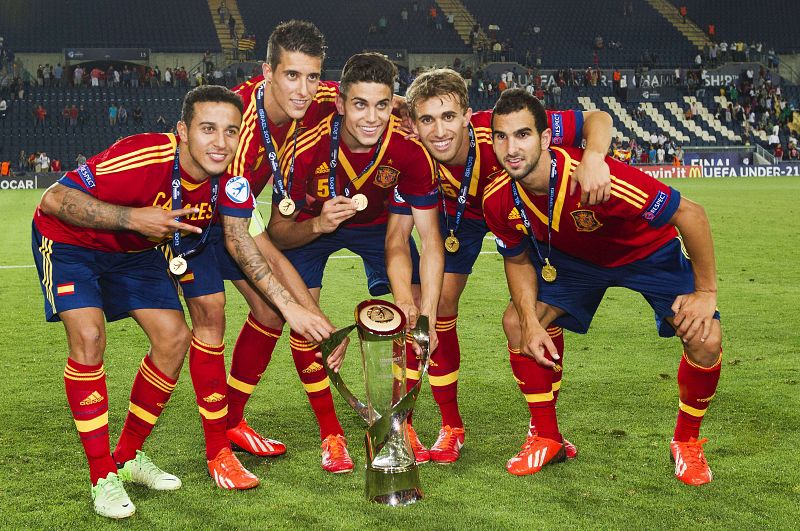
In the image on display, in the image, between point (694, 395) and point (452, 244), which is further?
point (452, 244)

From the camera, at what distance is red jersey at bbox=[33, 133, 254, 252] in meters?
4.03

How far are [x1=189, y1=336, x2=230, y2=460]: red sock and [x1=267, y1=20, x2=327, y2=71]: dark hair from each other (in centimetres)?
145

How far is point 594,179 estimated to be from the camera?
402 centimetres

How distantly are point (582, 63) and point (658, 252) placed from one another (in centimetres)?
4214

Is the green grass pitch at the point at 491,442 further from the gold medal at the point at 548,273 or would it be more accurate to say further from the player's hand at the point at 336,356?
the gold medal at the point at 548,273

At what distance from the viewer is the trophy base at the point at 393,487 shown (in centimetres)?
396

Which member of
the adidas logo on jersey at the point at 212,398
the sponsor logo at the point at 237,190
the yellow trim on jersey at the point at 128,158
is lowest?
the adidas logo on jersey at the point at 212,398

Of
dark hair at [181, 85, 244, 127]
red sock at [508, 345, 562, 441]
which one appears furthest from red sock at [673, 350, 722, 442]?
dark hair at [181, 85, 244, 127]

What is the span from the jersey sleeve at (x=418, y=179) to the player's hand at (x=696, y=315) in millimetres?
1340

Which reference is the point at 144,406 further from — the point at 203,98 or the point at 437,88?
the point at 437,88

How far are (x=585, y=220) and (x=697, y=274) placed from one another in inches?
22.2

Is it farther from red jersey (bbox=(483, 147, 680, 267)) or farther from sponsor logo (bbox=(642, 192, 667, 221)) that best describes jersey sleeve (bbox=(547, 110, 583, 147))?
sponsor logo (bbox=(642, 192, 667, 221))

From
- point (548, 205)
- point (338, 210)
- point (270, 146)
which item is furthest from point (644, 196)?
point (270, 146)

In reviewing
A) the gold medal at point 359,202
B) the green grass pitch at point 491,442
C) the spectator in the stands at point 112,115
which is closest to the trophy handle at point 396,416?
the green grass pitch at point 491,442
